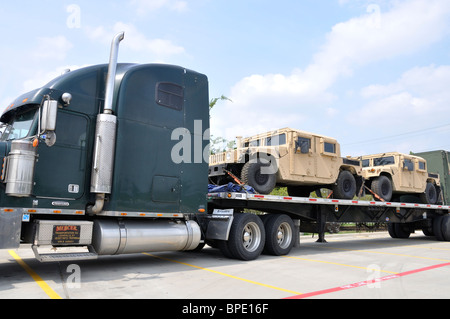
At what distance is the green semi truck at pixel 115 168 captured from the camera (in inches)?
230

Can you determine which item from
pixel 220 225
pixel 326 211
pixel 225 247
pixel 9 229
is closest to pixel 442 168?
pixel 326 211

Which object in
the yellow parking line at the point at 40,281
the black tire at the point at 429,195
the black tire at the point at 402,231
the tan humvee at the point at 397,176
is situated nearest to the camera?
the yellow parking line at the point at 40,281

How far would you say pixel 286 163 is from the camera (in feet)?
32.2

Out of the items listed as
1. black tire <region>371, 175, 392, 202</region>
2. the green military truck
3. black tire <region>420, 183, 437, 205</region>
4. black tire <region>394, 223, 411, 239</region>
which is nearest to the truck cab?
black tire <region>371, 175, 392, 202</region>

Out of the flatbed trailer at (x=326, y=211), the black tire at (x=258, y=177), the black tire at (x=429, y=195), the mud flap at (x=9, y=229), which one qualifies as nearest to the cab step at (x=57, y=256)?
the mud flap at (x=9, y=229)

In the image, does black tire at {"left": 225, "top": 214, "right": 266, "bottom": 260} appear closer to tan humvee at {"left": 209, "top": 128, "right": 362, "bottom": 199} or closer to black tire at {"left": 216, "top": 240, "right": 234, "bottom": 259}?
black tire at {"left": 216, "top": 240, "right": 234, "bottom": 259}

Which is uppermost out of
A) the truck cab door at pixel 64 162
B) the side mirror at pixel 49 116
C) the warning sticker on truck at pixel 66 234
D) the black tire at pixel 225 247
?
the side mirror at pixel 49 116

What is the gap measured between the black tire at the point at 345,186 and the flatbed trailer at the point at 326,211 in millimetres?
361

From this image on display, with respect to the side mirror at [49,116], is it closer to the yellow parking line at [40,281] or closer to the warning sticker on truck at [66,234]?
the warning sticker on truck at [66,234]

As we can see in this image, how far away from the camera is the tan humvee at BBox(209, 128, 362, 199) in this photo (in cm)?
955

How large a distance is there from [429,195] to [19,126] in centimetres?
1596

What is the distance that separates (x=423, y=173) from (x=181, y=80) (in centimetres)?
1224

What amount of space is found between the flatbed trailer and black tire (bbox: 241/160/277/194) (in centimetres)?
38
